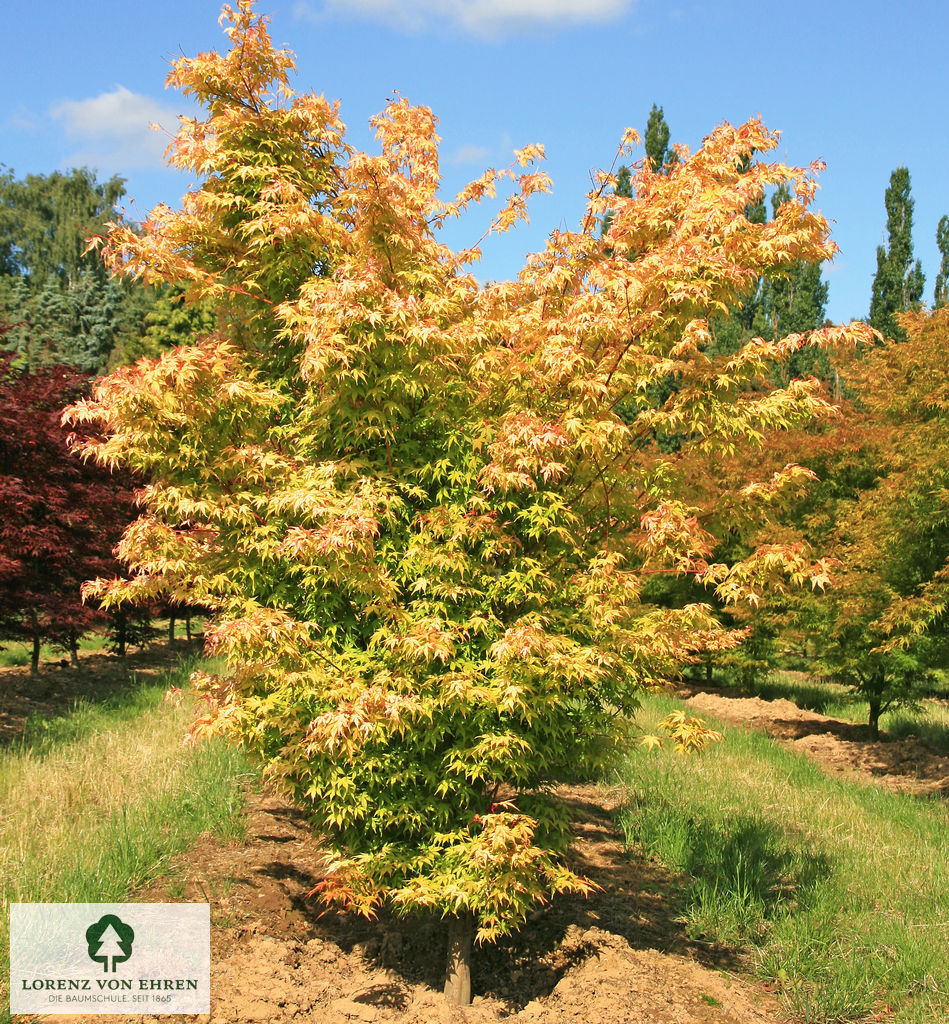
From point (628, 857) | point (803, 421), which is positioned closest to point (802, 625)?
point (628, 857)

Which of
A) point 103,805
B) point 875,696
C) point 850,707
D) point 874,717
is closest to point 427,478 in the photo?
point 103,805

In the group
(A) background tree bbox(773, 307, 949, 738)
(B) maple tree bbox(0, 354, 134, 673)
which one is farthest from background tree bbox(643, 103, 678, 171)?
(B) maple tree bbox(0, 354, 134, 673)

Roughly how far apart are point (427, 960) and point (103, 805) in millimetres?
3167

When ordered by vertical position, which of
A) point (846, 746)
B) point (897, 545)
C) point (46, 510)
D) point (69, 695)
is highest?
point (46, 510)

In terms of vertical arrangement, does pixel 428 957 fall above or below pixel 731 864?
below

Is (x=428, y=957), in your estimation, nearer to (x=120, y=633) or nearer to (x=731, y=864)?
(x=731, y=864)

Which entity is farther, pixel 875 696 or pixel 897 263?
pixel 897 263

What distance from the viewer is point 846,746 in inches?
550

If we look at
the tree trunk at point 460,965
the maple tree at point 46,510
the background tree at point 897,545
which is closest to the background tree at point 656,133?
the background tree at point 897,545

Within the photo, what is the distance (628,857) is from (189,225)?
255 inches

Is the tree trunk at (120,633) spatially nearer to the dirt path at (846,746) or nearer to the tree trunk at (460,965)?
the dirt path at (846,746)

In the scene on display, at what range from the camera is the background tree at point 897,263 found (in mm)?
37875

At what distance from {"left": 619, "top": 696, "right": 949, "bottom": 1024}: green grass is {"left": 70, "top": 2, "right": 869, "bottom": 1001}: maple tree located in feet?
5.61

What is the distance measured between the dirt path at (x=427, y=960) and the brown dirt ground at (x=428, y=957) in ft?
0.04
